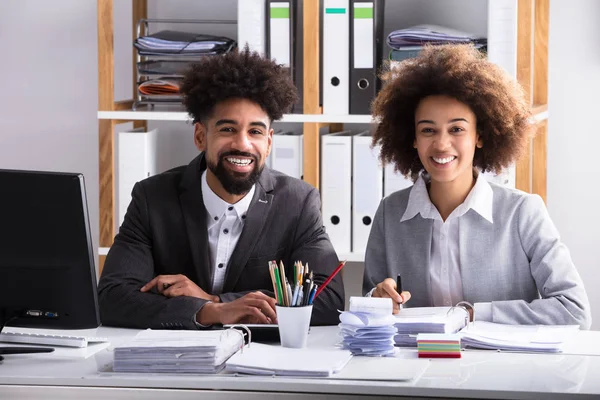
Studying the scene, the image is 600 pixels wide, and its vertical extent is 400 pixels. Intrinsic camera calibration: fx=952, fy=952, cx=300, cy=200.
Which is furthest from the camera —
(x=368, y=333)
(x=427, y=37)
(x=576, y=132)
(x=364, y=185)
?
(x=576, y=132)

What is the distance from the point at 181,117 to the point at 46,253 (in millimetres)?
1334

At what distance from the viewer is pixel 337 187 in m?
3.03

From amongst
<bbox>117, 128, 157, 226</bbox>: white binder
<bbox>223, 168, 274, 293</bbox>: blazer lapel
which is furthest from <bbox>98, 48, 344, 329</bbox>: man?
<bbox>117, 128, 157, 226</bbox>: white binder

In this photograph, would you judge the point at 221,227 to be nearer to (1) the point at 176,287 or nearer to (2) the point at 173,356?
(1) the point at 176,287

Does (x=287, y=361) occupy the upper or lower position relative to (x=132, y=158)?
lower

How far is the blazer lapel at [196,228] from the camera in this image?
2.36m

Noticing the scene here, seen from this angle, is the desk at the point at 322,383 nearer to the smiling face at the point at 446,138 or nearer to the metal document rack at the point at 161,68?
the smiling face at the point at 446,138

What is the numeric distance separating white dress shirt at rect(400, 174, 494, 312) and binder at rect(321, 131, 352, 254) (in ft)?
2.27

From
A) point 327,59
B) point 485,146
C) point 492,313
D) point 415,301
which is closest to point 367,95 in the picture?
point 327,59

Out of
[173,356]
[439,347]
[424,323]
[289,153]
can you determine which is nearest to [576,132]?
[289,153]

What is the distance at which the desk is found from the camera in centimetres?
158

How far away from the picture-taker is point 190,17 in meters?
3.44

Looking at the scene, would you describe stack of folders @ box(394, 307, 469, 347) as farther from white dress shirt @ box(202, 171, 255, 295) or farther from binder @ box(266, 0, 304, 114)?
binder @ box(266, 0, 304, 114)

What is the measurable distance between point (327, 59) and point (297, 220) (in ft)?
2.42
